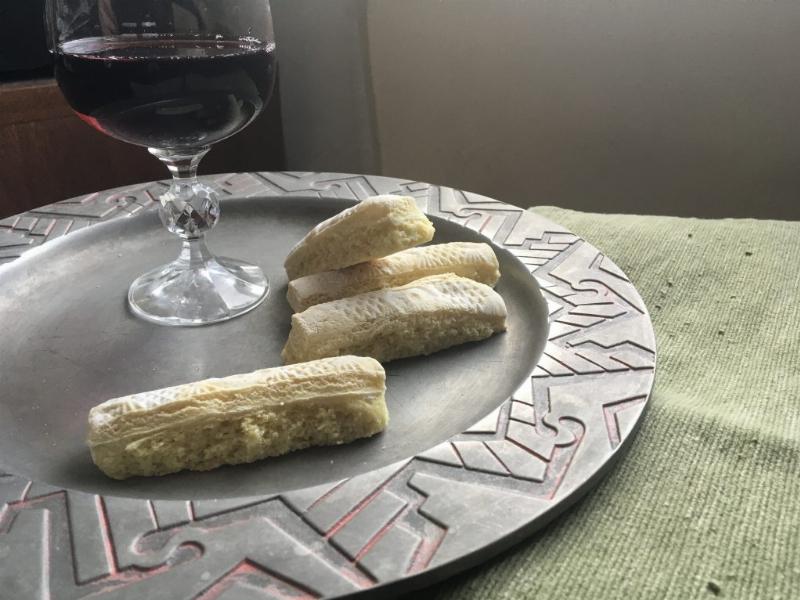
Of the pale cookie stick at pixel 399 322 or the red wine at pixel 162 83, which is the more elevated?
the red wine at pixel 162 83

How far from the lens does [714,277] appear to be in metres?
0.87

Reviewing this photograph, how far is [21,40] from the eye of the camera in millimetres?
1375

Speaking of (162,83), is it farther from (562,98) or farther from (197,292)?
(562,98)

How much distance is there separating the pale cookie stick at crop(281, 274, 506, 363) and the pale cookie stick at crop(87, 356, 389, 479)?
2.9 inches

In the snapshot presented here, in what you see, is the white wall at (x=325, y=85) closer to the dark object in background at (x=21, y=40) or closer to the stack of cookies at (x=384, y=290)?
the dark object in background at (x=21, y=40)

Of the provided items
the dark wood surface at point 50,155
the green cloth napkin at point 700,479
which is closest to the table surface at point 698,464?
the green cloth napkin at point 700,479

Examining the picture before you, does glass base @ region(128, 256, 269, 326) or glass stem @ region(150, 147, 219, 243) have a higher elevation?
glass stem @ region(150, 147, 219, 243)

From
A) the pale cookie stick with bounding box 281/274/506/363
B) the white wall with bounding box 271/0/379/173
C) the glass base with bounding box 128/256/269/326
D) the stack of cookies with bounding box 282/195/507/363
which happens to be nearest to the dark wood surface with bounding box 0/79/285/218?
the white wall with bounding box 271/0/379/173

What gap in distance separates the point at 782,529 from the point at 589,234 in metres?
0.55

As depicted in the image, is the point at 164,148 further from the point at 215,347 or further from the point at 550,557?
the point at 550,557

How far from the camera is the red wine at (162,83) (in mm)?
659

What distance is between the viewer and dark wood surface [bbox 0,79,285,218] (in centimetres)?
135

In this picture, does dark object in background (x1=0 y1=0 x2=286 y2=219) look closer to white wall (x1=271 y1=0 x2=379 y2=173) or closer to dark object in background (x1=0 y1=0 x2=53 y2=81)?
dark object in background (x1=0 y1=0 x2=53 y2=81)

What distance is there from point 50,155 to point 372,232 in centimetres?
99
